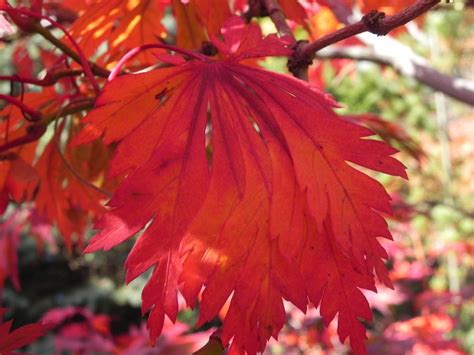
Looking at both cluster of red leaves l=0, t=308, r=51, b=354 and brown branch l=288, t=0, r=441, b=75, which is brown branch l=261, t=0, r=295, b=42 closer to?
brown branch l=288, t=0, r=441, b=75

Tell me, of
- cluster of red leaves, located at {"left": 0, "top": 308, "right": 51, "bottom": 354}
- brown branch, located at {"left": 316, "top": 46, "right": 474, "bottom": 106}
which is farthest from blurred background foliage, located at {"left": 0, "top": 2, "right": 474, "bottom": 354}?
cluster of red leaves, located at {"left": 0, "top": 308, "right": 51, "bottom": 354}

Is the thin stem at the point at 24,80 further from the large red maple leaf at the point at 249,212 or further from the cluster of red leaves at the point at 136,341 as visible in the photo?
the cluster of red leaves at the point at 136,341

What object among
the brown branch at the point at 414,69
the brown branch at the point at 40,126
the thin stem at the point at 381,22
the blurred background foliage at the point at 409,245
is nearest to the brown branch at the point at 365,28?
the thin stem at the point at 381,22

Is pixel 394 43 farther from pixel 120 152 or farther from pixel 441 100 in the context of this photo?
pixel 441 100

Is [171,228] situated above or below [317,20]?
above

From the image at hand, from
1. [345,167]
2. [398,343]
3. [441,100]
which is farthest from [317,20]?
[441,100]

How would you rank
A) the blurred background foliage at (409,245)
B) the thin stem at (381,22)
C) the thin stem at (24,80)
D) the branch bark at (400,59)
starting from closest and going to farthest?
the thin stem at (381,22) → the thin stem at (24,80) → the branch bark at (400,59) → the blurred background foliage at (409,245)

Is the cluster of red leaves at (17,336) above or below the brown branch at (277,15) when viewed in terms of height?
below
